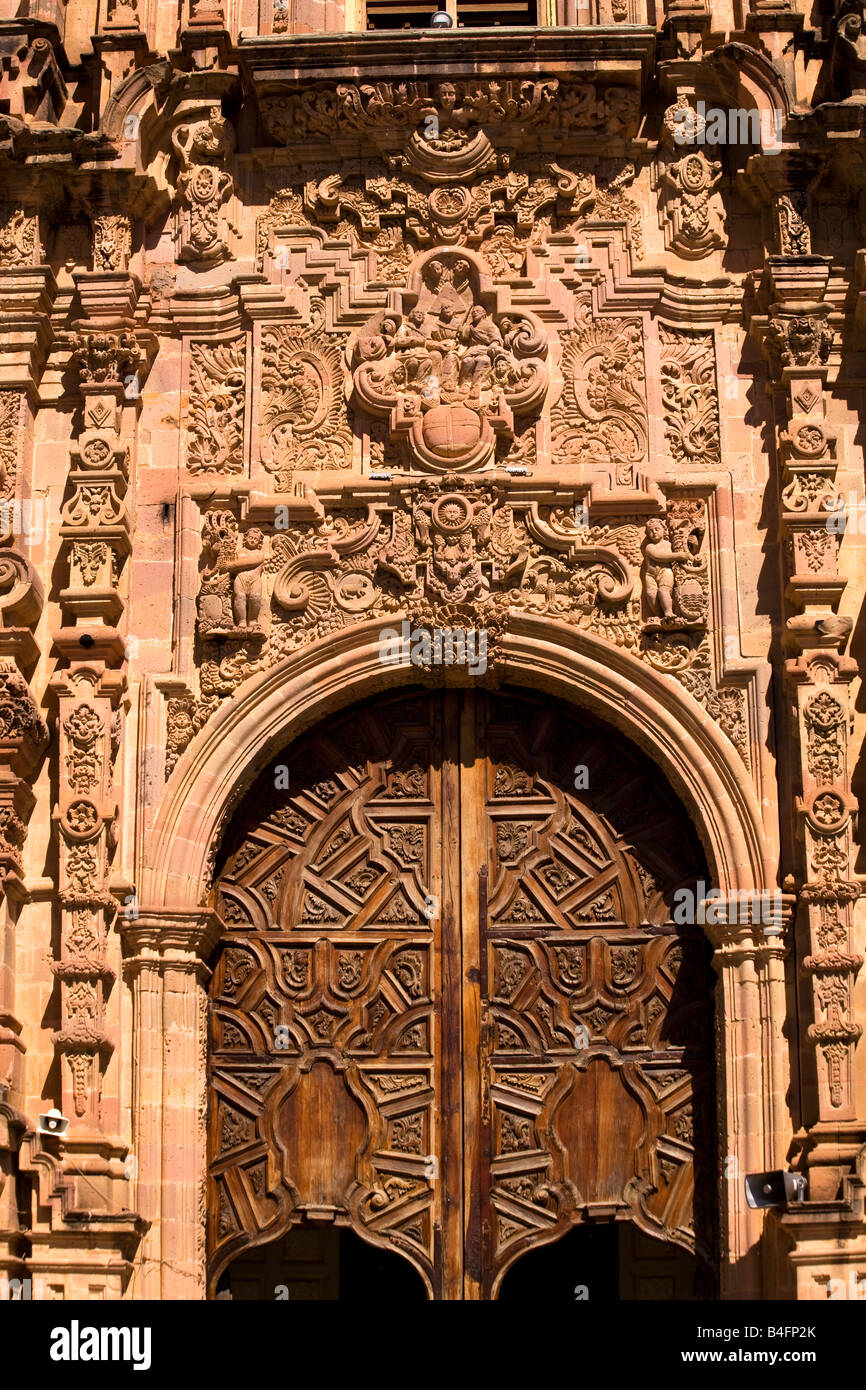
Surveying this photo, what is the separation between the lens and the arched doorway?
1298 centimetres

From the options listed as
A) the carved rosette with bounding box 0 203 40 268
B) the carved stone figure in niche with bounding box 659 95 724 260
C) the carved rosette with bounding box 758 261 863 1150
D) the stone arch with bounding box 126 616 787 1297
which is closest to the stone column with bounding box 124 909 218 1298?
the stone arch with bounding box 126 616 787 1297

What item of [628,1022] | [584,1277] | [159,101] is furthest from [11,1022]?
[159,101]

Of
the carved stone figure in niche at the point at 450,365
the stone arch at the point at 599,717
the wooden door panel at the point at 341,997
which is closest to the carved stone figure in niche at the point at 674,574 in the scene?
the stone arch at the point at 599,717

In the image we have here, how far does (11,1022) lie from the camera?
504 inches

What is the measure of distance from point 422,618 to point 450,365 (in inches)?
65.3

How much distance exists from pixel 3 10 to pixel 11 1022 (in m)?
6.78

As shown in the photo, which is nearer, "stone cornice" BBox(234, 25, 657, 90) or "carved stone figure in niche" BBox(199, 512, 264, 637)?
"carved stone figure in niche" BBox(199, 512, 264, 637)

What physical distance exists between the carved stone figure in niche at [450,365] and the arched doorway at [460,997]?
161 cm

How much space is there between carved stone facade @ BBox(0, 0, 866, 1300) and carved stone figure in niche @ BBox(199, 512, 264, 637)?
28 mm

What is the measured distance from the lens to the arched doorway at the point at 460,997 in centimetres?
1298

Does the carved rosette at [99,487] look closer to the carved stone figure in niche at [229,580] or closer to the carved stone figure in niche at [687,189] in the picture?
the carved stone figure in niche at [229,580]

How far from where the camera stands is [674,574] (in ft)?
44.5

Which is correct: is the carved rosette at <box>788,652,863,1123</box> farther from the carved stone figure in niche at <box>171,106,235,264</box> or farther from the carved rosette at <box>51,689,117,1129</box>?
the carved stone figure in niche at <box>171,106,235,264</box>

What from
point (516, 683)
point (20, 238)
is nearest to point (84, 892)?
point (516, 683)
